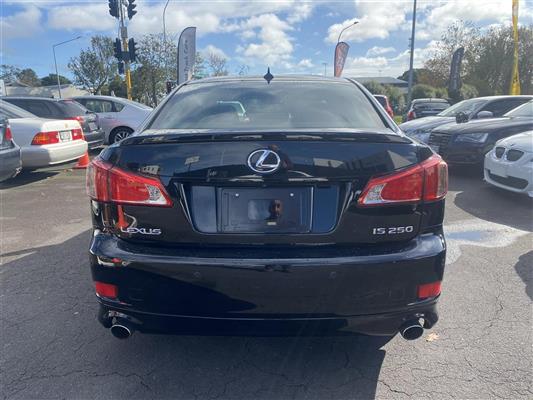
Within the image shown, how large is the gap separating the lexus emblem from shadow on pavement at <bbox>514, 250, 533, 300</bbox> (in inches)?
104

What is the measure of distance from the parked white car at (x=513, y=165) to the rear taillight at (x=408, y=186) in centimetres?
465

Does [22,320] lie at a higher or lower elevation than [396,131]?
lower

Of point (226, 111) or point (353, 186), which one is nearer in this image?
point (353, 186)

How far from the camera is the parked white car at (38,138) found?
7754 mm

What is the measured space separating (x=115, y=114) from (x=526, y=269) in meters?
11.5

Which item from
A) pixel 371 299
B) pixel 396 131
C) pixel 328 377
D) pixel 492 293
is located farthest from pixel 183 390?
pixel 492 293

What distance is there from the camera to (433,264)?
6.91 ft

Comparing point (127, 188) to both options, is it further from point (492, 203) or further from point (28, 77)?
point (28, 77)

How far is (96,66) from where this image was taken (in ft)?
164

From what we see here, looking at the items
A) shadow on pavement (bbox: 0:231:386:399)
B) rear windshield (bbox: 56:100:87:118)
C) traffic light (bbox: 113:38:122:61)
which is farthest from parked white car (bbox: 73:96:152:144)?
shadow on pavement (bbox: 0:231:386:399)

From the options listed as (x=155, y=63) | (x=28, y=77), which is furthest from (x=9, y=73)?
(x=155, y=63)

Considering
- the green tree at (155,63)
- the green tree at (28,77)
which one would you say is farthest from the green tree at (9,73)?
the green tree at (155,63)

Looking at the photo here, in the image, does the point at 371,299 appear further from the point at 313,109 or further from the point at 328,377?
the point at 313,109

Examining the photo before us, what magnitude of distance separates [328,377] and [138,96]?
39676mm
